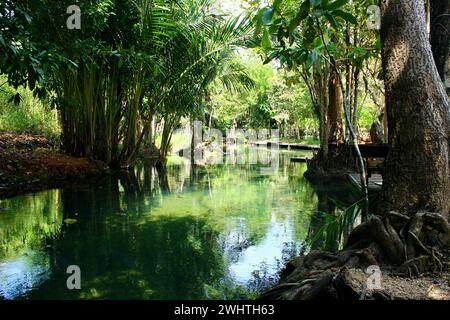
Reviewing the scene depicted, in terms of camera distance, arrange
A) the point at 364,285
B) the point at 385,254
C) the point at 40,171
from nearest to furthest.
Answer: the point at 364,285 < the point at 385,254 < the point at 40,171

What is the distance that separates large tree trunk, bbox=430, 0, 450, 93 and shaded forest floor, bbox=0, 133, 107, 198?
8.10 metres

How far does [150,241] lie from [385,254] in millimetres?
3167

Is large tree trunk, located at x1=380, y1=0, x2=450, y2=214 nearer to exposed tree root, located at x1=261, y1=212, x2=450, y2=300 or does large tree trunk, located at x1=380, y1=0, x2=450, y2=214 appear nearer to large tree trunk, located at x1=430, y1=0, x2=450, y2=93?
exposed tree root, located at x1=261, y1=212, x2=450, y2=300

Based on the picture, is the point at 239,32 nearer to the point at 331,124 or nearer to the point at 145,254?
the point at 331,124

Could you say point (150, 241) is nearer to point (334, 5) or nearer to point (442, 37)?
point (334, 5)

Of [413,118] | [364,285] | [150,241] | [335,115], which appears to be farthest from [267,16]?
[335,115]

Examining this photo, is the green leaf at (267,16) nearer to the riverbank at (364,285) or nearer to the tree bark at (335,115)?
the riverbank at (364,285)

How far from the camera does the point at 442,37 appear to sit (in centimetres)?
420

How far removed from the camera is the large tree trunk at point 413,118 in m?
3.39

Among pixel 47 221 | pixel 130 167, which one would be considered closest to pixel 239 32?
pixel 130 167

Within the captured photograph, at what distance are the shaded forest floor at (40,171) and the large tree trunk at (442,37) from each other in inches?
319

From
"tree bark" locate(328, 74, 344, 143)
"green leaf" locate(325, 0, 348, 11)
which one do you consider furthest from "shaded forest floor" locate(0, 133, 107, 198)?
"green leaf" locate(325, 0, 348, 11)

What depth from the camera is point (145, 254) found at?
4961 mm

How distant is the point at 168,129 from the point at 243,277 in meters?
12.4
